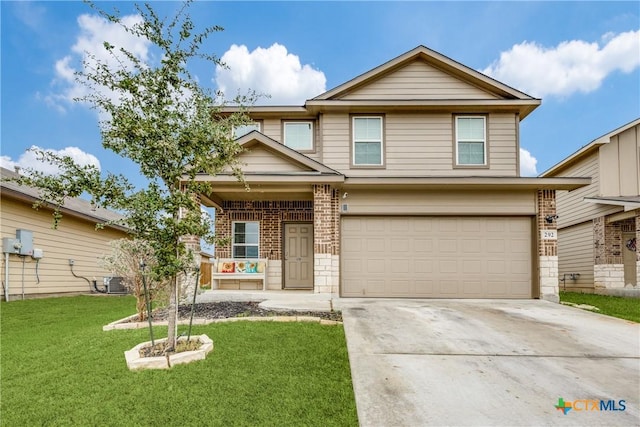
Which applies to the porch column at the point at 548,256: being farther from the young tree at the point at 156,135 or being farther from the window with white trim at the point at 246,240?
the young tree at the point at 156,135

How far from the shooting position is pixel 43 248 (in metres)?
12.4

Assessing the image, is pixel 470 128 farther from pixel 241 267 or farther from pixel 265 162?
pixel 241 267

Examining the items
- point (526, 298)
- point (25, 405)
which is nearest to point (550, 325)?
point (526, 298)

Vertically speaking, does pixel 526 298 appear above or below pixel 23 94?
below

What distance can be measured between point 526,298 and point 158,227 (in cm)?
989

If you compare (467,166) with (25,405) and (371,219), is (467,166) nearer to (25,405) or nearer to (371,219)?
(371,219)

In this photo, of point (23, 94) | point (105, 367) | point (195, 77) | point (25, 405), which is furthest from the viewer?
point (23, 94)

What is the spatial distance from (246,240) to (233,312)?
4.83 metres

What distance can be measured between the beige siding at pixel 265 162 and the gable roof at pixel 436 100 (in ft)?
6.75

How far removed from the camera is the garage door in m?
10.8

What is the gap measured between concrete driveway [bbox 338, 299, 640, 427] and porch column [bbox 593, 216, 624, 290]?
786cm

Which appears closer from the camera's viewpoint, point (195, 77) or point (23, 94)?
point (195, 77)

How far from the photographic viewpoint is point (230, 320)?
705 cm

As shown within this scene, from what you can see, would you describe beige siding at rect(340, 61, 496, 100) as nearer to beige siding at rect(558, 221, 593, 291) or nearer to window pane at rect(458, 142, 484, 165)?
window pane at rect(458, 142, 484, 165)
